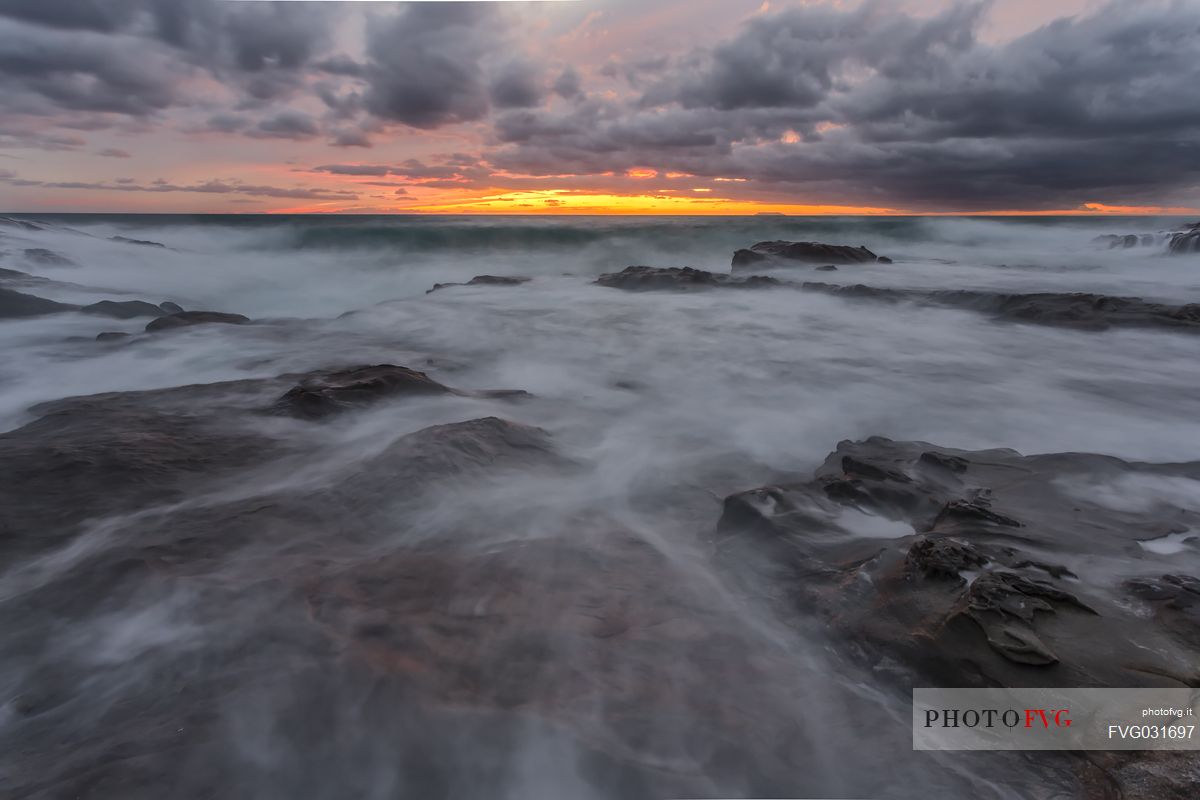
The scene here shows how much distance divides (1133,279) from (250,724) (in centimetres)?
2442

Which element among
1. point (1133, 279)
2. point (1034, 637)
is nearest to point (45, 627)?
point (1034, 637)

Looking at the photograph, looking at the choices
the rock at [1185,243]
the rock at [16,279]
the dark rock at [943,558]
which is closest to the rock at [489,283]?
the rock at [16,279]

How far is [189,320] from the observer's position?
1055 cm

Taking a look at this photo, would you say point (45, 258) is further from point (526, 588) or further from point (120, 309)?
point (526, 588)

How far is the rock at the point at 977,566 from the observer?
254 centimetres

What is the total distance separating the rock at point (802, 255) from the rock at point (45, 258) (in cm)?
2245

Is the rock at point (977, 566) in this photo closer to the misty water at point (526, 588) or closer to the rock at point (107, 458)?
the misty water at point (526, 588)

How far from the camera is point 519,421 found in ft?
20.7

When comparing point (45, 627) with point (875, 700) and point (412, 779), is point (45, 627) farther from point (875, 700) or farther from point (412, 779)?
point (875, 700)

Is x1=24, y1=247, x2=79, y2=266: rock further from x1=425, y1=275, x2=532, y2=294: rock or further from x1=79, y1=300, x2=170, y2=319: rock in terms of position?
x1=425, y1=275, x2=532, y2=294: rock

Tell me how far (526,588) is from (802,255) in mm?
20574

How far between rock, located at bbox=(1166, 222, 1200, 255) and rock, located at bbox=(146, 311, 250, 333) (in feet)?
108

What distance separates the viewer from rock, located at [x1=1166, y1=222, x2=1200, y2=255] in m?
24.3

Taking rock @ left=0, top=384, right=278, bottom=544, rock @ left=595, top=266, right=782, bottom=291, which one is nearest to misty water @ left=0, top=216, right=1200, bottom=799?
rock @ left=0, top=384, right=278, bottom=544
